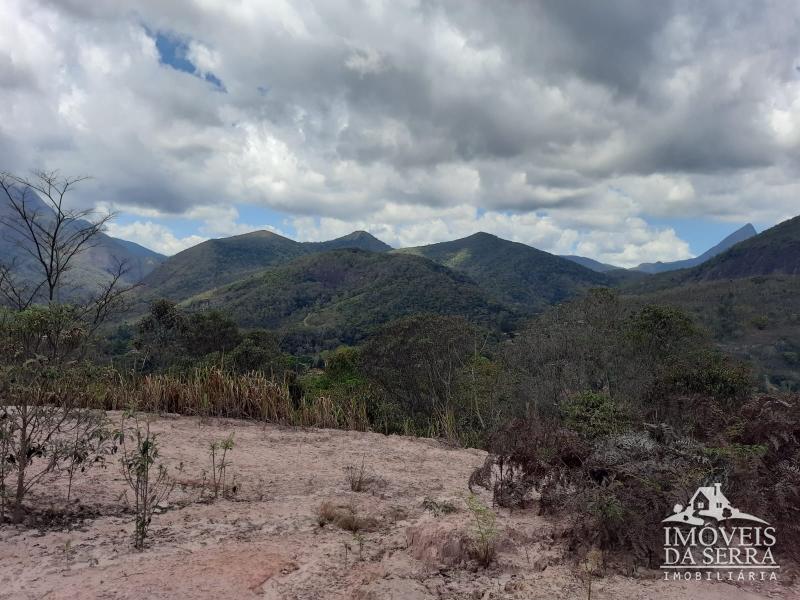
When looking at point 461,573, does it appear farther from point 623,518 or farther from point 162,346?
point 162,346

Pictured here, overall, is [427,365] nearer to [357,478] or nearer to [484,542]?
[357,478]

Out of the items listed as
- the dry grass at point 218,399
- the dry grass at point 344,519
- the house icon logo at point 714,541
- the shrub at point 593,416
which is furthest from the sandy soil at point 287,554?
the dry grass at point 218,399

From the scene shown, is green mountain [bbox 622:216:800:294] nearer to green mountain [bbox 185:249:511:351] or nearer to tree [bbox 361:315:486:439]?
green mountain [bbox 185:249:511:351]

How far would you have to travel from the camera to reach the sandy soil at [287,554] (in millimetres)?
3092

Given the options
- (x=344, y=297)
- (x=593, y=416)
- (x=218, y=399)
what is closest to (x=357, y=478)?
(x=593, y=416)

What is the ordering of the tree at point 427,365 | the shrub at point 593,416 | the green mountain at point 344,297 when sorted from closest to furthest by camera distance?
the shrub at point 593,416 → the tree at point 427,365 → the green mountain at point 344,297

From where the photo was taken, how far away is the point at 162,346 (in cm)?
2552

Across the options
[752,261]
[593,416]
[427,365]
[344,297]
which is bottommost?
[593,416]

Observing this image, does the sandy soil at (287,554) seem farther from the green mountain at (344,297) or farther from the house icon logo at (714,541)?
the green mountain at (344,297)

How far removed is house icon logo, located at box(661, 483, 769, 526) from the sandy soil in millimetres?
467

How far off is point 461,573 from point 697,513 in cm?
180

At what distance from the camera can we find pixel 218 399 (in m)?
8.56

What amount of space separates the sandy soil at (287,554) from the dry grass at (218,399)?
3206 millimetres

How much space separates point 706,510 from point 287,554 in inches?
121
